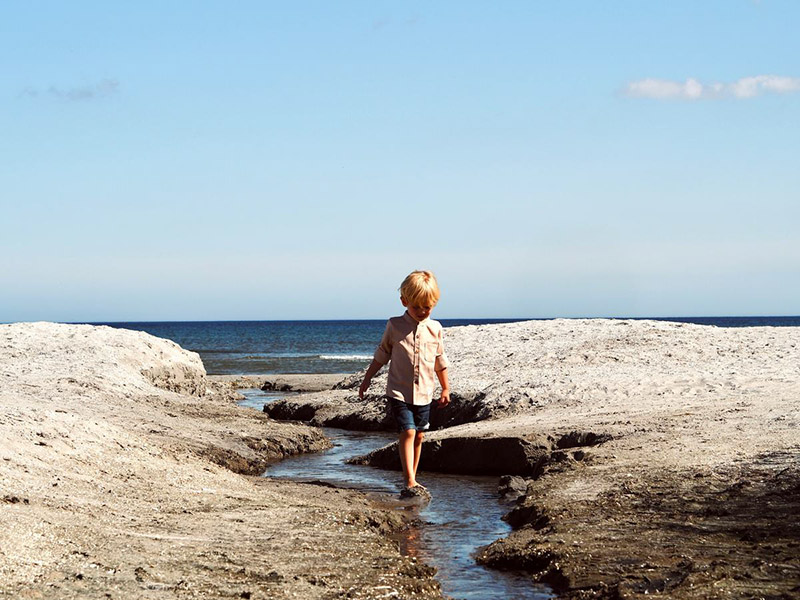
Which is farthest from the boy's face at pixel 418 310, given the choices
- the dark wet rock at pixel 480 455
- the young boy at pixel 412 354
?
the dark wet rock at pixel 480 455

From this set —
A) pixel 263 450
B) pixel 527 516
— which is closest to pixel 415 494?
pixel 527 516

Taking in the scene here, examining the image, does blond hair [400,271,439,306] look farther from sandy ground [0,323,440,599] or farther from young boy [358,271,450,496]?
sandy ground [0,323,440,599]

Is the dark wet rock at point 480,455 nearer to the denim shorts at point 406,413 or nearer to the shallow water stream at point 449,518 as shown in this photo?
the shallow water stream at point 449,518

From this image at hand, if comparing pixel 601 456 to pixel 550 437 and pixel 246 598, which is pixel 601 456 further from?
pixel 246 598

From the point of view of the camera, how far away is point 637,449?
9203 millimetres

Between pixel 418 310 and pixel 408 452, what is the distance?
4.31ft

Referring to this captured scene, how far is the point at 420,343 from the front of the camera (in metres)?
8.26

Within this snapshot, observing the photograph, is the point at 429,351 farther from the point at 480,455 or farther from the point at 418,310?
the point at 480,455

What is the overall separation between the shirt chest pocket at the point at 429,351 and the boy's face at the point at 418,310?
0.23 metres

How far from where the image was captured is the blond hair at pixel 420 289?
8078mm

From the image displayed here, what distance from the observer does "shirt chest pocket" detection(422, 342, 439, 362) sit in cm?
829

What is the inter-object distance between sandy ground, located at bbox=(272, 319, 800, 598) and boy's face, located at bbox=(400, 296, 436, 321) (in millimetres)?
1739

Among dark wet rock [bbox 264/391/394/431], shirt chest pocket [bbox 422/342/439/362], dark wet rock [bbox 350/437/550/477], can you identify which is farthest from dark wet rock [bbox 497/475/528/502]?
dark wet rock [bbox 264/391/394/431]

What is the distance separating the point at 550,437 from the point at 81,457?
16.5 feet
